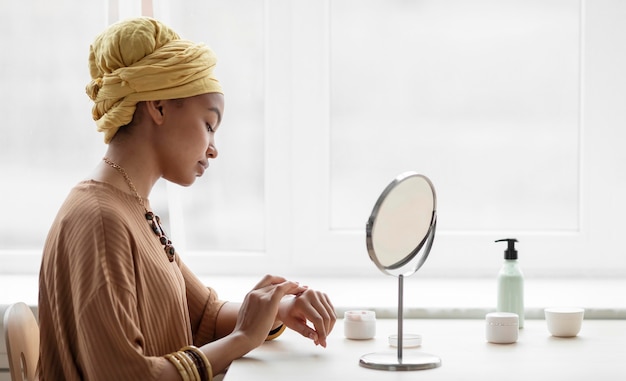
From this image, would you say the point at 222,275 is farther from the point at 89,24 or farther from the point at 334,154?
the point at 89,24

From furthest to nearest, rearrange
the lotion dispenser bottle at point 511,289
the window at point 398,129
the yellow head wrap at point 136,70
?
the window at point 398,129 < the lotion dispenser bottle at point 511,289 < the yellow head wrap at point 136,70

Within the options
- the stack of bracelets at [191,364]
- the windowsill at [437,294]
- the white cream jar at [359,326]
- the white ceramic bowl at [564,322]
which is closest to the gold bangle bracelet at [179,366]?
the stack of bracelets at [191,364]

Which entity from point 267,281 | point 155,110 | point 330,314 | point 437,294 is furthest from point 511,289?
point 155,110

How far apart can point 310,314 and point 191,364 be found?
0.88ft

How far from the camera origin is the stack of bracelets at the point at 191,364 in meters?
1.44

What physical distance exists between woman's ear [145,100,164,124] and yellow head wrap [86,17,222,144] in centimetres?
2

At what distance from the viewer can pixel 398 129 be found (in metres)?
2.36

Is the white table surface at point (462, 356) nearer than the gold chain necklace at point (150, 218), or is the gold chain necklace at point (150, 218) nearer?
the white table surface at point (462, 356)

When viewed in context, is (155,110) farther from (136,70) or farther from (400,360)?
(400,360)

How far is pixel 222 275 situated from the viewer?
2.38 meters

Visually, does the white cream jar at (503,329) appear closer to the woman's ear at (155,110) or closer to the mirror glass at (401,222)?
the mirror glass at (401,222)

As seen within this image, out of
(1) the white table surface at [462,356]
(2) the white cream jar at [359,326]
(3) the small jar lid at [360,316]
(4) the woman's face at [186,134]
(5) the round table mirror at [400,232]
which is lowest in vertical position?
(1) the white table surface at [462,356]

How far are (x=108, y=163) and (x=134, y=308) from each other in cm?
27

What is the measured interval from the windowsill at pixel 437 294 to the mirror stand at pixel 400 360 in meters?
0.40
